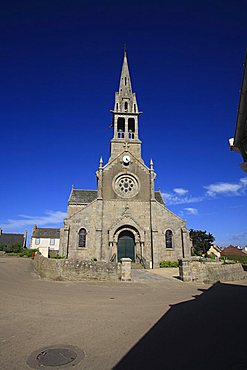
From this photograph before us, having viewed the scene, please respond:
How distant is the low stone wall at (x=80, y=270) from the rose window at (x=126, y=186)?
12.8 metres

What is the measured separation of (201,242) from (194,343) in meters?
46.7

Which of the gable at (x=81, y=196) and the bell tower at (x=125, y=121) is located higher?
the bell tower at (x=125, y=121)

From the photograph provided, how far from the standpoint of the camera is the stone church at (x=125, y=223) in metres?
25.0

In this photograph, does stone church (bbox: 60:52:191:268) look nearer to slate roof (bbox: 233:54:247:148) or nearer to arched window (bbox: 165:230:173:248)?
arched window (bbox: 165:230:173:248)

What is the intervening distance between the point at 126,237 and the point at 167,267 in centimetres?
535

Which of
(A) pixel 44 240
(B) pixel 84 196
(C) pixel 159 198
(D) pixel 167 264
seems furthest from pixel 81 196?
(A) pixel 44 240

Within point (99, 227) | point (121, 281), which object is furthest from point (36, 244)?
point (121, 281)

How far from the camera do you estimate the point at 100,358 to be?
13.9 ft

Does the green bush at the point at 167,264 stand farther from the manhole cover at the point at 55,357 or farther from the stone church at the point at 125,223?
the manhole cover at the point at 55,357

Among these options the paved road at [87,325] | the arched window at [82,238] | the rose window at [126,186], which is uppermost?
the rose window at [126,186]

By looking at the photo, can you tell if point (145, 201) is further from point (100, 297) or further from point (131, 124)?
point (100, 297)

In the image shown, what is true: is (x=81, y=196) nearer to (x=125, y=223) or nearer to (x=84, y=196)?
(x=84, y=196)

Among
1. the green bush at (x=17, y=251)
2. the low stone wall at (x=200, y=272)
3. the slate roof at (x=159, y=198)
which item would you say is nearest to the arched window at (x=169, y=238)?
the low stone wall at (x=200, y=272)

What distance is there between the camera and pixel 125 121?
32.4 metres
